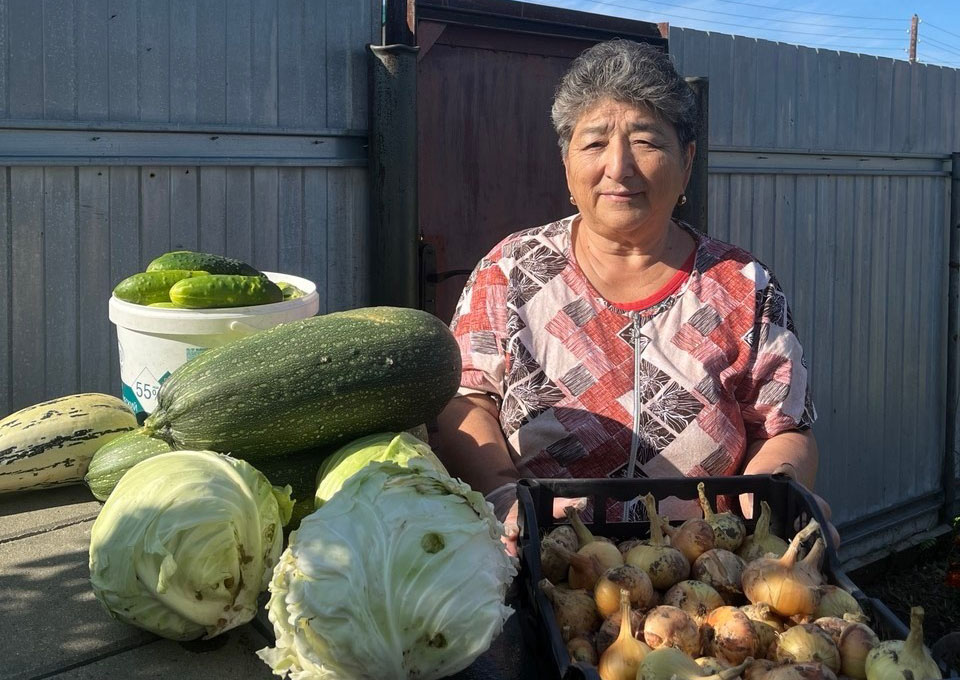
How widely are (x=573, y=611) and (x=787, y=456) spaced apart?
135 cm

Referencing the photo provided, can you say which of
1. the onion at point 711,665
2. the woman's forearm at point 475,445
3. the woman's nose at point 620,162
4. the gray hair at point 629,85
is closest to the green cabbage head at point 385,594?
the onion at point 711,665

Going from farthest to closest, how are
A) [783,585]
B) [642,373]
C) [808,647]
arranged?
[642,373]
[783,585]
[808,647]

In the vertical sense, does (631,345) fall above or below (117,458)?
above

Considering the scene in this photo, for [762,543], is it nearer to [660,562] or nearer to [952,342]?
[660,562]

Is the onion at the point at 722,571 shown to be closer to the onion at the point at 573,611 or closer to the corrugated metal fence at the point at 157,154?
the onion at the point at 573,611

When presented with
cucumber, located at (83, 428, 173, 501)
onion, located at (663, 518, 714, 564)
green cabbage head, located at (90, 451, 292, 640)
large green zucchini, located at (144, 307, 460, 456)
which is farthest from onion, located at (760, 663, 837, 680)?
cucumber, located at (83, 428, 173, 501)

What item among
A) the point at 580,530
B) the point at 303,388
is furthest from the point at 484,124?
the point at 580,530

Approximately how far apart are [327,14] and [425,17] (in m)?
0.58

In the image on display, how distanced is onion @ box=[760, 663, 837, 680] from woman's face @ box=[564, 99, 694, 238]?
1712 millimetres

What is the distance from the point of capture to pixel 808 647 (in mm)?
1448

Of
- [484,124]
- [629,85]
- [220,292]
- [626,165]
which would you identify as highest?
[484,124]

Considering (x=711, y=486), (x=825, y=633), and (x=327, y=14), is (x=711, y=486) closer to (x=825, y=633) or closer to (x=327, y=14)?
(x=825, y=633)

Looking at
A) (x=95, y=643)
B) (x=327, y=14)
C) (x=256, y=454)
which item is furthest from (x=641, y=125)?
(x=327, y=14)

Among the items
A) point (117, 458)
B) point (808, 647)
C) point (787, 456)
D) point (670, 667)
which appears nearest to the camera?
point (670, 667)
